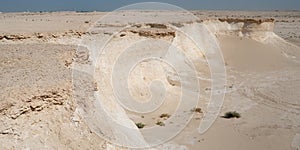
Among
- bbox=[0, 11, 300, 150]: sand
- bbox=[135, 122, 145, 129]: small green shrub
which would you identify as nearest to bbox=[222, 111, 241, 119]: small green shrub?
→ bbox=[0, 11, 300, 150]: sand


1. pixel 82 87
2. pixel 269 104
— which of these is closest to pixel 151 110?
pixel 269 104

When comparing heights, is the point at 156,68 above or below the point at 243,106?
above

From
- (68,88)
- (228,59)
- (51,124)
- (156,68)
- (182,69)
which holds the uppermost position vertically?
(228,59)

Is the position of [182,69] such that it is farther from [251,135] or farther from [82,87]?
[82,87]

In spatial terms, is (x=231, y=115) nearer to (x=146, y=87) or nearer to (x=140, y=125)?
(x=146, y=87)

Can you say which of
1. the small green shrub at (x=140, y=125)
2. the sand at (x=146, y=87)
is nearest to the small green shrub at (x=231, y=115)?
the sand at (x=146, y=87)

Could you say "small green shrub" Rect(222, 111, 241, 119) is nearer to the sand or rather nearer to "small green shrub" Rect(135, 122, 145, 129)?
the sand

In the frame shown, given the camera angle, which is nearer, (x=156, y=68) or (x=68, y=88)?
(x=68, y=88)

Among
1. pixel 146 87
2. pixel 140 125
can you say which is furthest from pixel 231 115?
pixel 140 125
